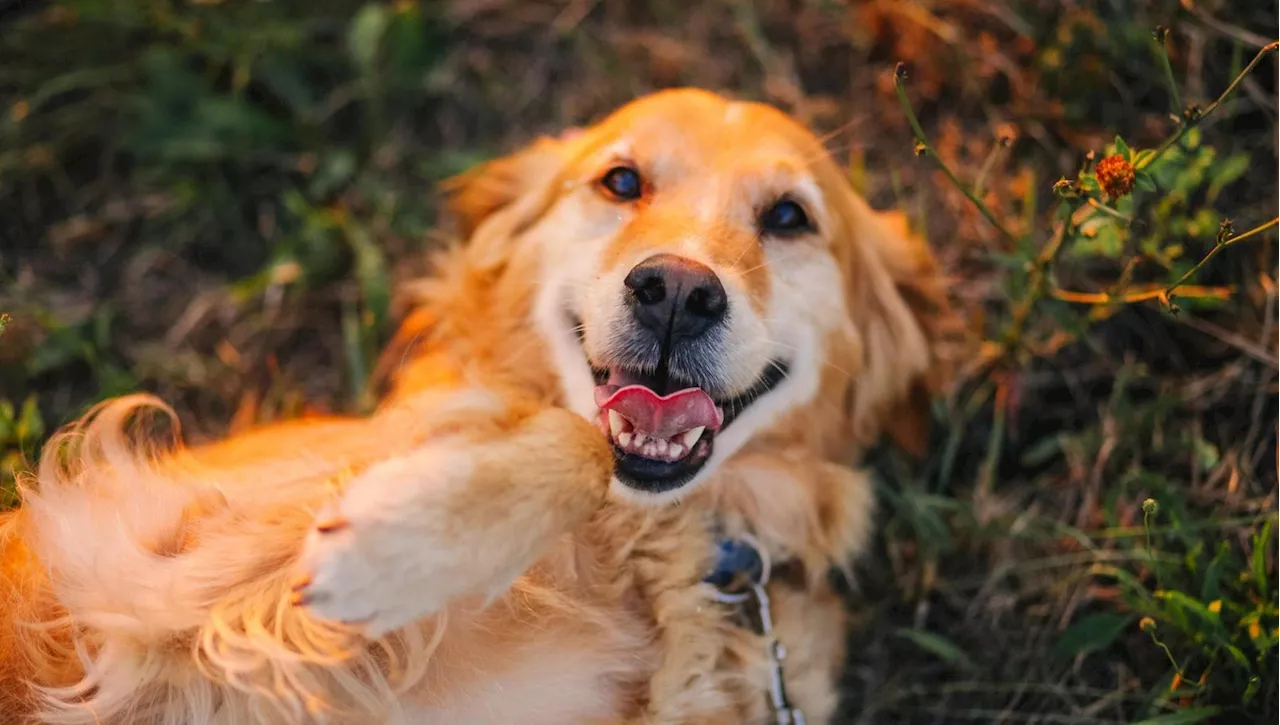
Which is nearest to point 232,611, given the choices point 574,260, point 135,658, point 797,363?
point 135,658

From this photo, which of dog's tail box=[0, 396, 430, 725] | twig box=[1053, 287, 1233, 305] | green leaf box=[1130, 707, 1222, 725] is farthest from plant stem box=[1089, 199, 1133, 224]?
A: dog's tail box=[0, 396, 430, 725]

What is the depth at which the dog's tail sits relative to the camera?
1.79 m

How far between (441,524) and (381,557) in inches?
4.4

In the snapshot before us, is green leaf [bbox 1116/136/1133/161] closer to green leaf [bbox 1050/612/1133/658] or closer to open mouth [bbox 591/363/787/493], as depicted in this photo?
open mouth [bbox 591/363/787/493]

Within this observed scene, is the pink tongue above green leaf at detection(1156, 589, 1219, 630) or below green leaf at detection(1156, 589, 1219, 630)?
above

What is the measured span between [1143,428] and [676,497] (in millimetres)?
1757

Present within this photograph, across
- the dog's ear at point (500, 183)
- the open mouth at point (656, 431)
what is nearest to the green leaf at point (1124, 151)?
the open mouth at point (656, 431)

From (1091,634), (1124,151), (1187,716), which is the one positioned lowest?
(1187,716)

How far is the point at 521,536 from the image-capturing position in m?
1.72

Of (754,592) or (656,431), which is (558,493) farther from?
(754,592)

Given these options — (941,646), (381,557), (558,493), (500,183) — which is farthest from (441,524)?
(941,646)

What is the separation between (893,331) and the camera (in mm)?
2795

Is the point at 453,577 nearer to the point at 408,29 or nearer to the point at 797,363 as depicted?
the point at 797,363

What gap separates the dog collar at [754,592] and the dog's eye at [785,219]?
2.63ft
